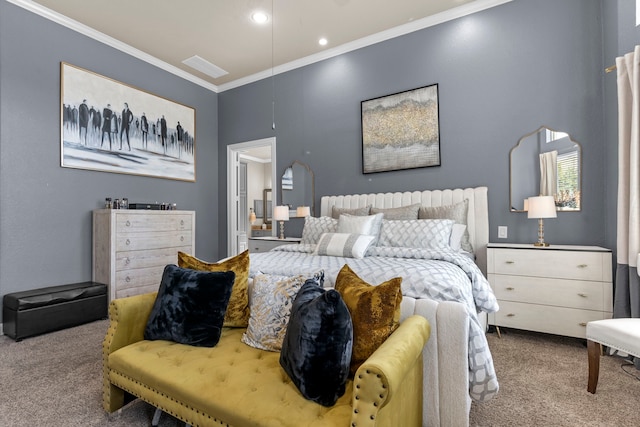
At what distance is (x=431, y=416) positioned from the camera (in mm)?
1446

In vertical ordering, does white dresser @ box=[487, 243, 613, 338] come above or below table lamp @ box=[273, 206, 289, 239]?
below

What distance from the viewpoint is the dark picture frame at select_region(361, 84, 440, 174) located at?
363cm

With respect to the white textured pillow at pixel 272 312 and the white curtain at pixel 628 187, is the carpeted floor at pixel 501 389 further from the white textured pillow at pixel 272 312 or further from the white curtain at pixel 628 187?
the white textured pillow at pixel 272 312

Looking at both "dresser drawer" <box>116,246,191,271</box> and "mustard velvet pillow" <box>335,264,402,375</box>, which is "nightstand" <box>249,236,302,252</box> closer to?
"dresser drawer" <box>116,246,191,271</box>

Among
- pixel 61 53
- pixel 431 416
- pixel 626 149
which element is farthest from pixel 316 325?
pixel 61 53

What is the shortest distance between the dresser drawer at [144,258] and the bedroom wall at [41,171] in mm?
507

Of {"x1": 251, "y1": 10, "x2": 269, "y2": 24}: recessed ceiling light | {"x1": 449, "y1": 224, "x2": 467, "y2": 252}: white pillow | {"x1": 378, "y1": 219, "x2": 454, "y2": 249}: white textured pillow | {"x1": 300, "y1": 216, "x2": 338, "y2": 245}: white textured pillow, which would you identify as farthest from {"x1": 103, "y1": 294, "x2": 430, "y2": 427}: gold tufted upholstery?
{"x1": 251, "y1": 10, "x2": 269, "y2": 24}: recessed ceiling light

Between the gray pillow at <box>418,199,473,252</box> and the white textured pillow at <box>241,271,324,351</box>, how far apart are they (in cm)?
191

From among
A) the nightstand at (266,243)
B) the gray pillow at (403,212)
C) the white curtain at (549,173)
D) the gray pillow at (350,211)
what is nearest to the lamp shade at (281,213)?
the nightstand at (266,243)

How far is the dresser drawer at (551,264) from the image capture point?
2557 millimetres

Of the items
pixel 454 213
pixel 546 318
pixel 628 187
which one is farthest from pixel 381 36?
pixel 546 318

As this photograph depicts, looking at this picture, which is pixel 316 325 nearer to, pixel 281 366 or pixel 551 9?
pixel 281 366

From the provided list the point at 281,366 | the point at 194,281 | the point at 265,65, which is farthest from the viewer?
the point at 265,65

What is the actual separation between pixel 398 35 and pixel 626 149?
8.50ft
